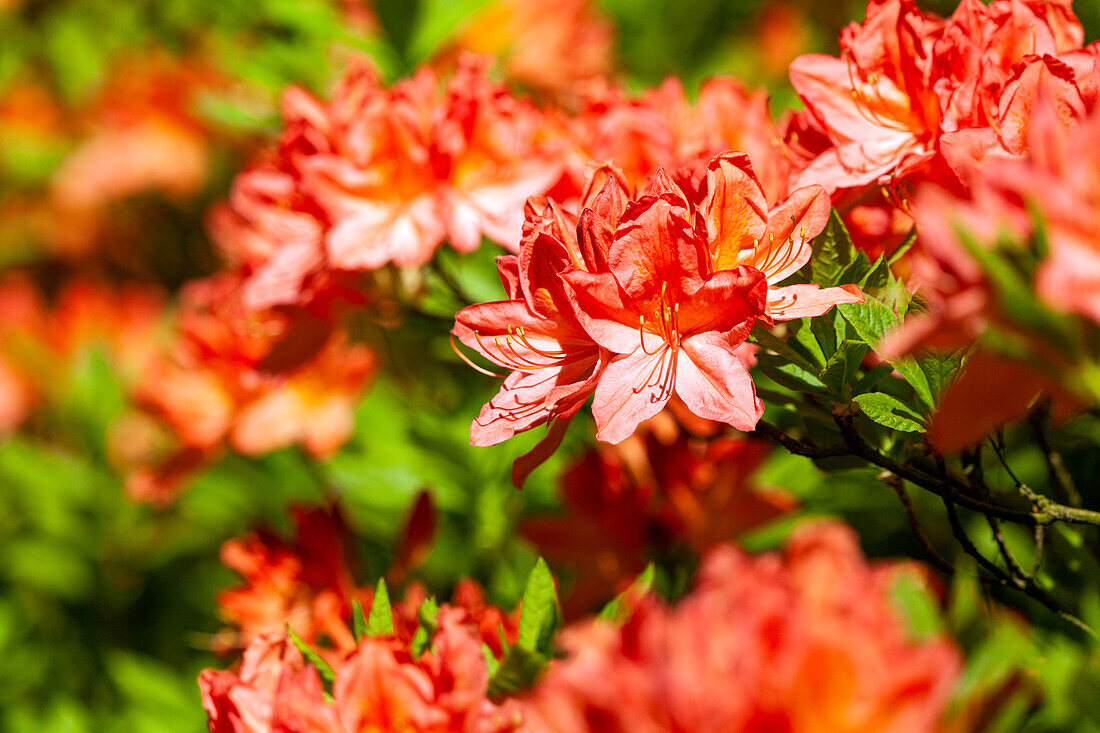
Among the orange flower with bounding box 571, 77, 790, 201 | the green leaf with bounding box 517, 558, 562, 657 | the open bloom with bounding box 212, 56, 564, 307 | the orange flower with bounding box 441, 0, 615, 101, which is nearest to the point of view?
the green leaf with bounding box 517, 558, 562, 657

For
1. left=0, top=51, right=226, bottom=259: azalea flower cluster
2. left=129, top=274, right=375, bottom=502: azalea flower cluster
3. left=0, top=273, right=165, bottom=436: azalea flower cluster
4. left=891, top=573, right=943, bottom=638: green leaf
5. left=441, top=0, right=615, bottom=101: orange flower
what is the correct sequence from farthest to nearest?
left=0, top=51, right=226, bottom=259: azalea flower cluster
left=0, top=273, right=165, bottom=436: azalea flower cluster
left=441, top=0, right=615, bottom=101: orange flower
left=129, top=274, right=375, bottom=502: azalea flower cluster
left=891, top=573, right=943, bottom=638: green leaf

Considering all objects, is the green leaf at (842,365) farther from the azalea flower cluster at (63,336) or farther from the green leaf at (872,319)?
the azalea flower cluster at (63,336)

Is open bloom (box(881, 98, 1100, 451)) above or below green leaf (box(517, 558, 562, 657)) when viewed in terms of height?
above

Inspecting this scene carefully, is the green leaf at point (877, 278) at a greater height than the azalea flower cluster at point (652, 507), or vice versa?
the green leaf at point (877, 278)

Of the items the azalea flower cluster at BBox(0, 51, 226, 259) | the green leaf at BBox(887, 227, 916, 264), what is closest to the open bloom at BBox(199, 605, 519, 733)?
the green leaf at BBox(887, 227, 916, 264)

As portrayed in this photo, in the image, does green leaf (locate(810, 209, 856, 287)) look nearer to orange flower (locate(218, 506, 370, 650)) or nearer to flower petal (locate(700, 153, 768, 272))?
flower petal (locate(700, 153, 768, 272))

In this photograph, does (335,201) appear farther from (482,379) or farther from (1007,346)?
(1007,346)

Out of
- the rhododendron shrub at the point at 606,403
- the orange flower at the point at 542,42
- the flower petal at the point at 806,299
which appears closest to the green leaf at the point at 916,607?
the rhododendron shrub at the point at 606,403
